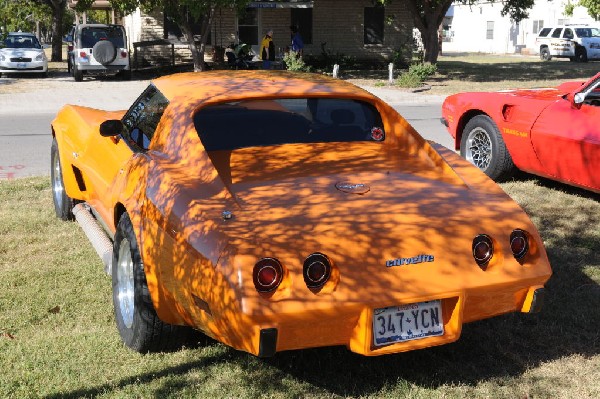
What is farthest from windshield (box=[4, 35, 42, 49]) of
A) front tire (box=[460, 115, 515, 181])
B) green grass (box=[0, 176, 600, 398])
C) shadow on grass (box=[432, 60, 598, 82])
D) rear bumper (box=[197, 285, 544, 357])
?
rear bumper (box=[197, 285, 544, 357])

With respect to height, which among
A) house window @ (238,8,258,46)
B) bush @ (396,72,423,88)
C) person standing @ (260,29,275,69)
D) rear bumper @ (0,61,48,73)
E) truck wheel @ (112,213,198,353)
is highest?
house window @ (238,8,258,46)

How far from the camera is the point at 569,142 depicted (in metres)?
7.27

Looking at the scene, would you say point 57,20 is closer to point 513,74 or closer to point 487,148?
point 513,74

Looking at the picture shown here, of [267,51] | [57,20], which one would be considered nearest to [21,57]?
[267,51]

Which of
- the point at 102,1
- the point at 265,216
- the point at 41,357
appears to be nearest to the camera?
the point at 265,216

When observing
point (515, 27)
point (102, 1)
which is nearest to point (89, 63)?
point (102, 1)

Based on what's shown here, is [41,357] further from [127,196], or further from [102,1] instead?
[102,1]

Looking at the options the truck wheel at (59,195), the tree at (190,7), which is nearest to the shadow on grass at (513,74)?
the tree at (190,7)

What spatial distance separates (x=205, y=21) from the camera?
1005 inches

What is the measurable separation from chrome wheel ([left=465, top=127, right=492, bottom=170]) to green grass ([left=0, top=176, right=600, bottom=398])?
313 centimetres

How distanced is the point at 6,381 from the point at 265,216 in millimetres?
1632

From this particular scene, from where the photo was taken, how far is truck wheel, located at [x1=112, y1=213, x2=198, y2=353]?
13.7ft

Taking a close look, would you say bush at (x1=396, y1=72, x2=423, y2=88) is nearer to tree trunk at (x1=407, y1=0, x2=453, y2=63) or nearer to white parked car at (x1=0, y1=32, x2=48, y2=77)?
tree trunk at (x1=407, y1=0, x2=453, y2=63)

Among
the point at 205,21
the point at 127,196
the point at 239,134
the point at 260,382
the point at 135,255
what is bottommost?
the point at 260,382
